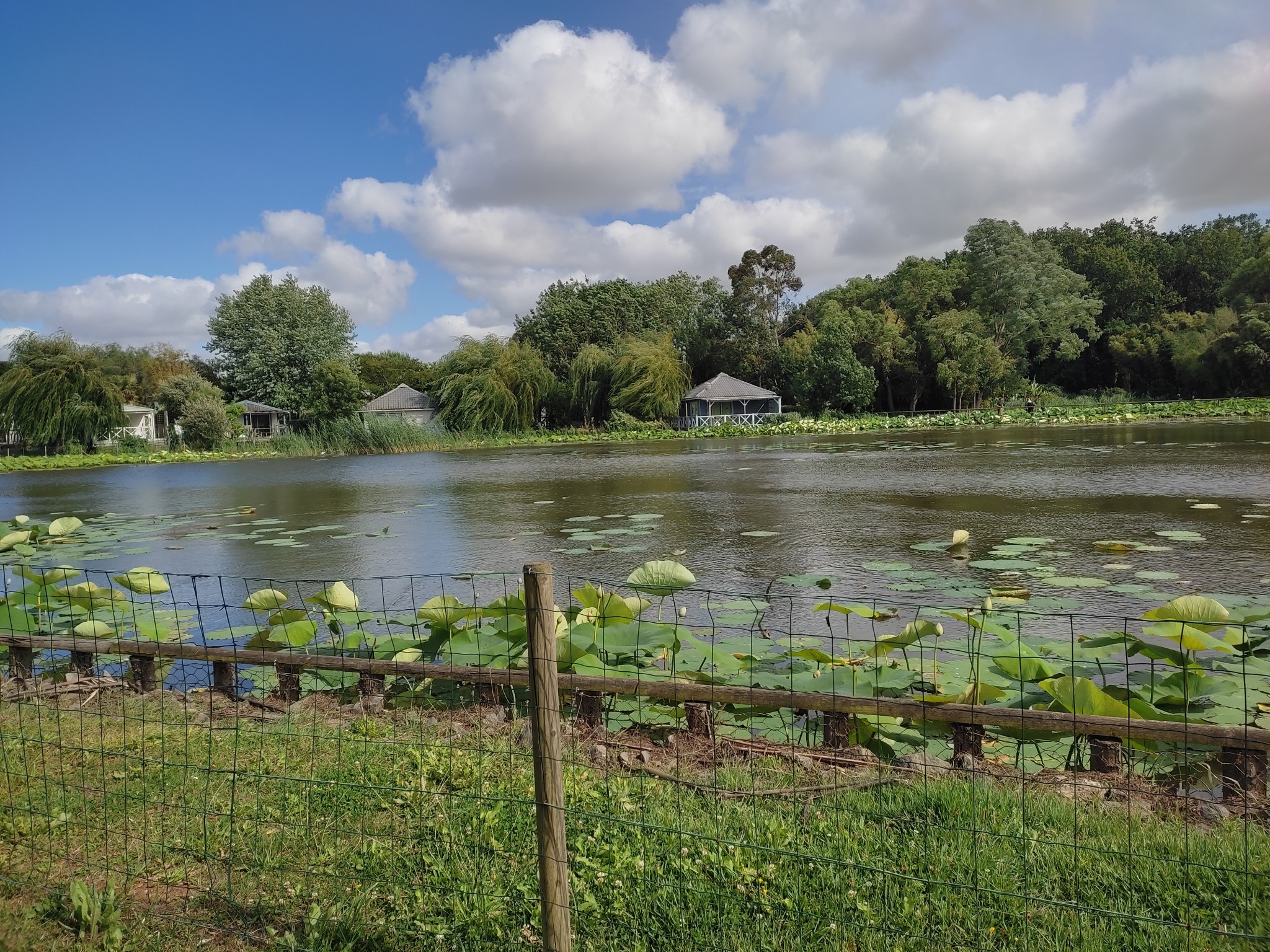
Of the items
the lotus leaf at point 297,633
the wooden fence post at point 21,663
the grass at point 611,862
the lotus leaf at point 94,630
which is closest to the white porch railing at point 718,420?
the lotus leaf at point 94,630

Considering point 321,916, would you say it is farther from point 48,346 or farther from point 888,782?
point 48,346

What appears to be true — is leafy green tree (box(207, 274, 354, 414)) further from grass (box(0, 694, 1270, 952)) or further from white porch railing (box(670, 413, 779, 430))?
grass (box(0, 694, 1270, 952))

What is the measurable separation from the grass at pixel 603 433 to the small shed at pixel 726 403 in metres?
2.87

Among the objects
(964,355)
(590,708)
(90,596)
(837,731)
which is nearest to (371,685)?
(590,708)

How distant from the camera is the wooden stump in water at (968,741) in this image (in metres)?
3.37

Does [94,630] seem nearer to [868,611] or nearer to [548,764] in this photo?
[548,764]

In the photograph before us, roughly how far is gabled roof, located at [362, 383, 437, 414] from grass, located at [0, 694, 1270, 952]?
50.1 metres

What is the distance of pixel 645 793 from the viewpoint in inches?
125

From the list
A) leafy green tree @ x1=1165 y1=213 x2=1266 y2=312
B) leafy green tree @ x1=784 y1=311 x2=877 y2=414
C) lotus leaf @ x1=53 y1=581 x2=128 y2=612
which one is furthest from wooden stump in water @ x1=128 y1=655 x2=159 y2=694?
leafy green tree @ x1=1165 y1=213 x2=1266 y2=312

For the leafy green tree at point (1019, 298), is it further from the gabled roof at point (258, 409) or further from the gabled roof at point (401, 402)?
the gabled roof at point (258, 409)

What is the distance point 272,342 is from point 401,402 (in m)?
9.81

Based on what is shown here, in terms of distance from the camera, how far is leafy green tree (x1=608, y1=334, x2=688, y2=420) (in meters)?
44.5

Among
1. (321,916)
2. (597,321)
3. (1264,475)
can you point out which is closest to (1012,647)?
(321,916)

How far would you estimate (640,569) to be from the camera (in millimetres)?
5270
